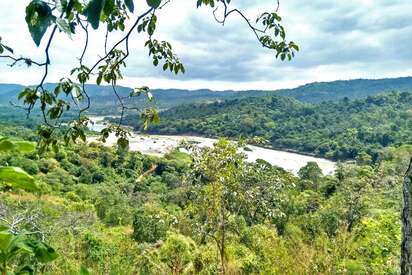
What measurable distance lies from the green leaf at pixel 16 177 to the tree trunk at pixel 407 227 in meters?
1.50

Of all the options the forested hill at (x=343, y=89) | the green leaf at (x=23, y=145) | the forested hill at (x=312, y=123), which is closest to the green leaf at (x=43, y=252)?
the green leaf at (x=23, y=145)

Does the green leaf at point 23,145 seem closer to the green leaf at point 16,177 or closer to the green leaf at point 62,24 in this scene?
the green leaf at point 16,177

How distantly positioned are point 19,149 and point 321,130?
72789 mm

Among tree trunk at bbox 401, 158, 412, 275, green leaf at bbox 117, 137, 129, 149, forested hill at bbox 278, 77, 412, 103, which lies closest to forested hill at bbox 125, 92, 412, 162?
tree trunk at bbox 401, 158, 412, 275

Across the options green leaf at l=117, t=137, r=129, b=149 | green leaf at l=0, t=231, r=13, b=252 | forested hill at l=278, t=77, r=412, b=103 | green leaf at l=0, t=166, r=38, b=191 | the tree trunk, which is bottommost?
forested hill at l=278, t=77, r=412, b=103

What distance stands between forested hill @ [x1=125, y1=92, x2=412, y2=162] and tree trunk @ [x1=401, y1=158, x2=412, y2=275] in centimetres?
5149

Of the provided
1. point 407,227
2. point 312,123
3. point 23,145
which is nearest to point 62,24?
point 23,145

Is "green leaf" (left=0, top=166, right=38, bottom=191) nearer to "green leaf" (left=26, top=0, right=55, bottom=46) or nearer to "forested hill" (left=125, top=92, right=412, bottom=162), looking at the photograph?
"green leaf" (left=26, top=0, right=55, bottom=46)

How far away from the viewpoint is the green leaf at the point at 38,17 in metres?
0.69

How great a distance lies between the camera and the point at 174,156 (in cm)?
5225

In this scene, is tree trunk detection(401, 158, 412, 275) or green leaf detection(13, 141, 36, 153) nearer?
green leaf detection(13, 141, 36, 153)

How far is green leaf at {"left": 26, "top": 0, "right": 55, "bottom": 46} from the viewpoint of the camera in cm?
69

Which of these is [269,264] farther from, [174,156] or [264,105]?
[264,105]

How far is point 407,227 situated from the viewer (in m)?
1.74
